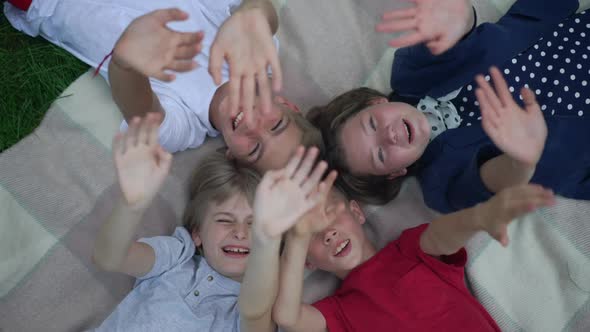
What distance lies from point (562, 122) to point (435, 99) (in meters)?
0.33

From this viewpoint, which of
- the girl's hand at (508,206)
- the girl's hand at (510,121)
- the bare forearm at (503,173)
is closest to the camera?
the girl's hand at (508,206)

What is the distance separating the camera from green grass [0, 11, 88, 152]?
56.7 inches

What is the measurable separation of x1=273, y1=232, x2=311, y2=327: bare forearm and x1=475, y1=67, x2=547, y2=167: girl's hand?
409mm

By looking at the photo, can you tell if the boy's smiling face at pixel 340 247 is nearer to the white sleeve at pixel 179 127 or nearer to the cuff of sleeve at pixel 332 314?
the cuff of sleeve at pixel 332 314

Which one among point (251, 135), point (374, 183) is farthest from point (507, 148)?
point (251, 135)

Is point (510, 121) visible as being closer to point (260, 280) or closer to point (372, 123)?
point (372, 123)

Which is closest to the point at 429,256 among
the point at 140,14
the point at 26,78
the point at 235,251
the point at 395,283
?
the point at 395,283

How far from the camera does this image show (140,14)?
142 cm

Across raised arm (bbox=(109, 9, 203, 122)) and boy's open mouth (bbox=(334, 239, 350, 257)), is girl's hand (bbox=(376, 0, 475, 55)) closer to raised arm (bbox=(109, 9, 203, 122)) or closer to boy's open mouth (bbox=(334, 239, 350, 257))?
raised arm (bbox=(109, 9, 203, 122))

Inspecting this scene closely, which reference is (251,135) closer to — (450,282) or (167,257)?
(167,257)

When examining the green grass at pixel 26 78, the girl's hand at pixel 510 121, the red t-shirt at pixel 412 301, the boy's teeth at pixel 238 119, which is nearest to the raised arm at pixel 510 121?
the girl's hand at pixel 510 121

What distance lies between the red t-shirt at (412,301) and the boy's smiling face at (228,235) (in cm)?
22

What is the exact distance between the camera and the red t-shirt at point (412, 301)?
1.21m

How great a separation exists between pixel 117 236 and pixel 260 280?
28 centimetres
